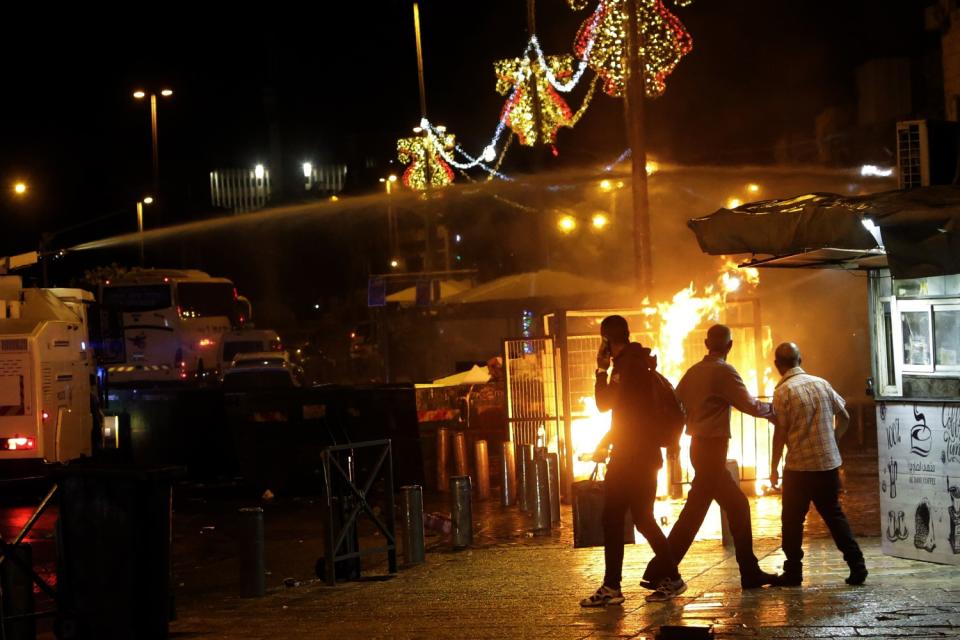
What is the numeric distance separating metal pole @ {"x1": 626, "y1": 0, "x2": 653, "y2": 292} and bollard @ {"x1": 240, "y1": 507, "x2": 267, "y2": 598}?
707cm

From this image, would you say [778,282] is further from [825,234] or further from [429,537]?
[825,234]

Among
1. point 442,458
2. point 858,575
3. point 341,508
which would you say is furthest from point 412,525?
point 442,458

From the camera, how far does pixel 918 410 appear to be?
8.59 metres

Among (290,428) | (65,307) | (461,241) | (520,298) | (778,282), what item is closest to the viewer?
(290,428)

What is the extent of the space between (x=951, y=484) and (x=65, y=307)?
47.2 ft

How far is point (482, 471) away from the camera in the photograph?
1586cm

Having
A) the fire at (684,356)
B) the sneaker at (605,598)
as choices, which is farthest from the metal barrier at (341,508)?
the fire at (684,356)

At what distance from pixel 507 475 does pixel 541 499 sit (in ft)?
8.26

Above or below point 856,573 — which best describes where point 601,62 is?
above

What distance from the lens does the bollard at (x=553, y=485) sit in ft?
40.5

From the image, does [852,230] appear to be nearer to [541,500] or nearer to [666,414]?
[666,414]

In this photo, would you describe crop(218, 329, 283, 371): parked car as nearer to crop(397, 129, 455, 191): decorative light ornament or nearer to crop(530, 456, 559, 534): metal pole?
crop(397, 129, 455, 191): decorative light ornament

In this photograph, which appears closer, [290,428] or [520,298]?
[290,428]

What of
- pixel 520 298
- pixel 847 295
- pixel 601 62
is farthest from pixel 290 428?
pixel 847 295
